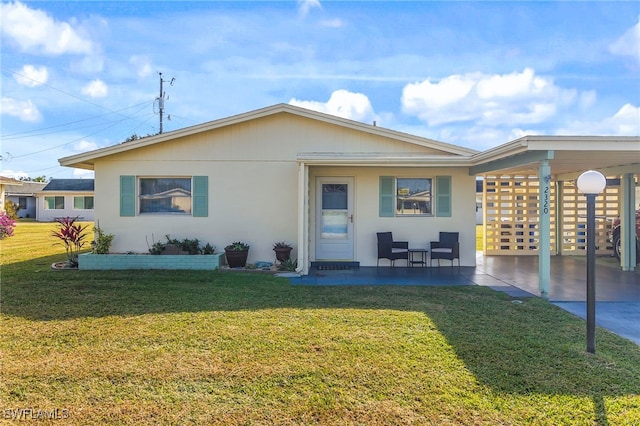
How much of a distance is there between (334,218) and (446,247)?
9.14 ft

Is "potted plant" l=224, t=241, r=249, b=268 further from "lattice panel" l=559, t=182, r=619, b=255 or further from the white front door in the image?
"lattice panel" l=559, t=182, r=619, b=255

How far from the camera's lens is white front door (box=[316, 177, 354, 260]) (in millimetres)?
9203

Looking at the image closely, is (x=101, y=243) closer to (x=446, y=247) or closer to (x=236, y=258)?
(x=236, y=258)

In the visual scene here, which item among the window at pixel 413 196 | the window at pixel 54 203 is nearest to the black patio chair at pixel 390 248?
the window at pixel 413 196

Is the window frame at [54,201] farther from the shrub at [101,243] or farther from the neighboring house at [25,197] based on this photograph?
the shrub at [101,243]

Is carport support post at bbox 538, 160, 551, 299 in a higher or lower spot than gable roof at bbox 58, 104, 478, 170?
lower

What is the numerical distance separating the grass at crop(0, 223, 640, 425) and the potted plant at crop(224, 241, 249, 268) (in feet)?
8.16

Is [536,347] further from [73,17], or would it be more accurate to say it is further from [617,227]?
[73,17]

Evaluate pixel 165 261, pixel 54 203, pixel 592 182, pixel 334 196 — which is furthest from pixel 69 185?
pixel 592 182

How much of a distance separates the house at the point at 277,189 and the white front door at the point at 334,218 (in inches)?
1.0

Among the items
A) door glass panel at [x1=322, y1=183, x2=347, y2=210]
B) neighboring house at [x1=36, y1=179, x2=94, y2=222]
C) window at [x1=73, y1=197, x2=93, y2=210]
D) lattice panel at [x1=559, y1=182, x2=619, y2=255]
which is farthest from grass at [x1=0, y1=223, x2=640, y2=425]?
window at [x1=73, y1=197, x2=93, y2=210]

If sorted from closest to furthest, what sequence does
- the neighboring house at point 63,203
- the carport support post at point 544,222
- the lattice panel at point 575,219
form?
the carport support post at point 544,222
the lattice panel at point 575,219
the neighboring house at point 63,203

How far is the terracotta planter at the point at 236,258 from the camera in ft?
27.9

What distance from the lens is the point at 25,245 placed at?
42.5 feet
